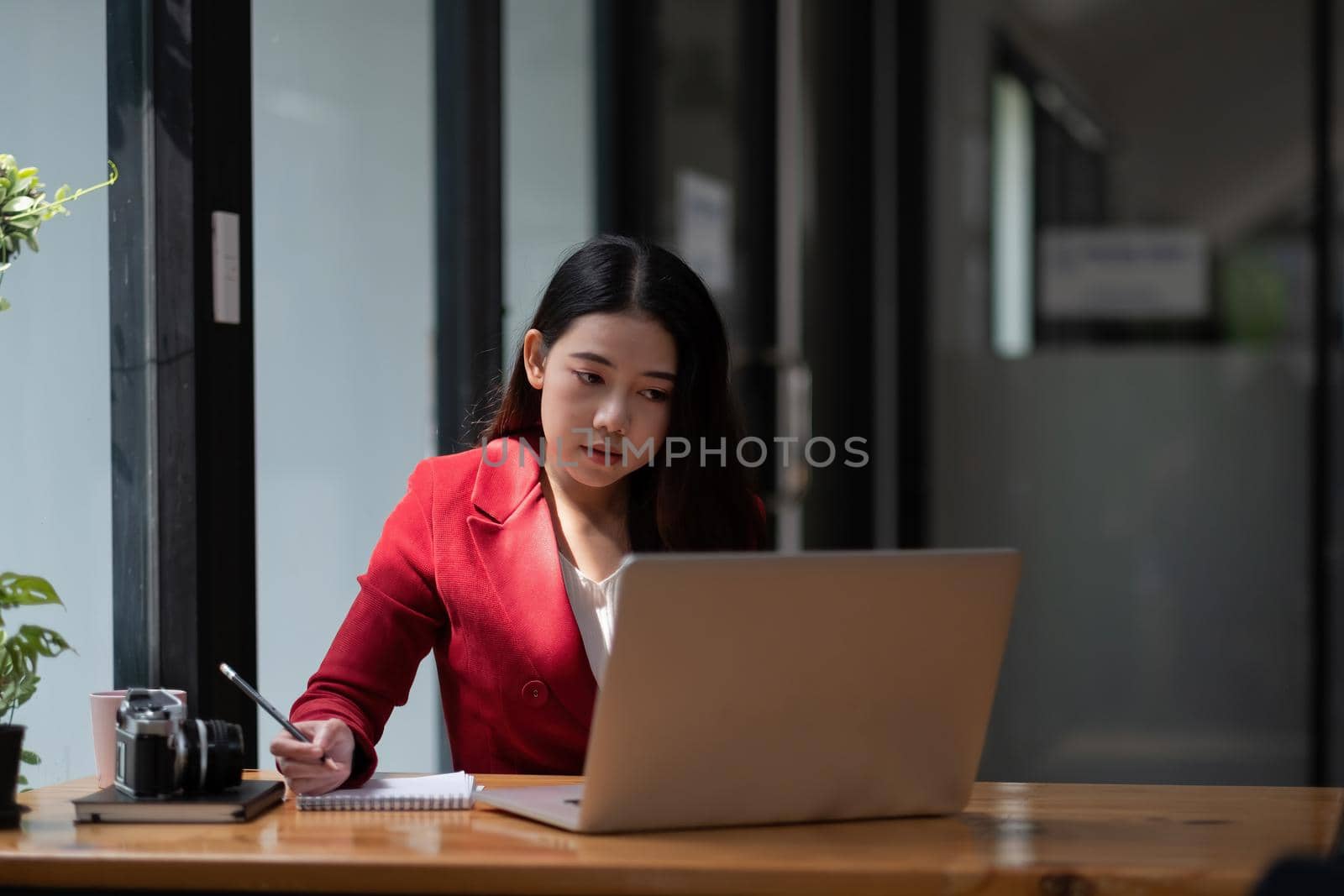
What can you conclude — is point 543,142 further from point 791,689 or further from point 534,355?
point 791,689

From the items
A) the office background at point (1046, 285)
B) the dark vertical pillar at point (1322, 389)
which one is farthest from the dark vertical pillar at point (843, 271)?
the dark vertical pillar at point (1322, 389)

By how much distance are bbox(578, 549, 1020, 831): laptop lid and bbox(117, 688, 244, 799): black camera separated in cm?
39

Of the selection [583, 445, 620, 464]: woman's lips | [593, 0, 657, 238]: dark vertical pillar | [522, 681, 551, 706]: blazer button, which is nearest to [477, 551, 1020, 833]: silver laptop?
[522, 681, 551, 706]: blazer button

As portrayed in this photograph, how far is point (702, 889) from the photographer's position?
116cm

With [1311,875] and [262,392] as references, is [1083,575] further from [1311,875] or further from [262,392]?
[1311,875]

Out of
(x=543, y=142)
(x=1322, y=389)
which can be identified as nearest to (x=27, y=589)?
Answer: (x=543, y=142)

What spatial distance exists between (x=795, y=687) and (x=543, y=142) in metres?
1.90

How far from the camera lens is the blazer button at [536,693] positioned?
175 centimetres

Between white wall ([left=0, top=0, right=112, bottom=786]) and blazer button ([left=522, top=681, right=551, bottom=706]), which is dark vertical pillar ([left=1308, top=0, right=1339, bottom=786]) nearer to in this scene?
blazer button ([left=522, top=681, right=551, bottom=706])

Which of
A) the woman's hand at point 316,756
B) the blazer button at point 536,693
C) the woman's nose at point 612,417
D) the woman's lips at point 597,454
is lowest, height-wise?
the woman's hand at point 316,756

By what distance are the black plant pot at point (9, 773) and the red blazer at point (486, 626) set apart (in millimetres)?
407

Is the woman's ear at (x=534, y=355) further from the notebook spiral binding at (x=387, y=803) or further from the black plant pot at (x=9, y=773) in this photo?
the black plant pot at (x=9, y=773)

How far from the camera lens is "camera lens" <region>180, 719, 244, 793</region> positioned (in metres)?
1.41

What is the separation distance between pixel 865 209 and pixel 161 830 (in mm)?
3114
